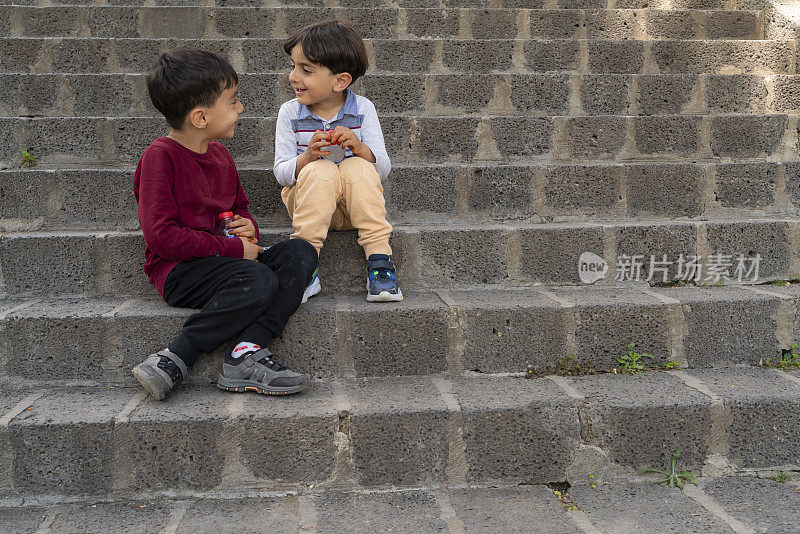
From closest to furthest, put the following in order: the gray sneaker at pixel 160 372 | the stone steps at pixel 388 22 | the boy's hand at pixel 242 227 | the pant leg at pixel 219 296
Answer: the gray sneaker at pixel 160 372
the pant leg at pixel 219 296
the boy's hand at pixel 242 227
the stone steps at pixel 388 22

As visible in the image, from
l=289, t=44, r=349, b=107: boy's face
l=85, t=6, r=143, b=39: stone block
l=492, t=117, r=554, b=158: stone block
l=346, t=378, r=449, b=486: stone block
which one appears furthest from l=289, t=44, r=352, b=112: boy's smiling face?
l=85, t=6, r=143, b=39: stone block

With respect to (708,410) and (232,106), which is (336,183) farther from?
(708,410)

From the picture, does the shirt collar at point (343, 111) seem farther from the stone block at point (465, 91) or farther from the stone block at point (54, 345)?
the stone block at point (54, 345)

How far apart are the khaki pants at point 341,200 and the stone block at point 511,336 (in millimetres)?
421

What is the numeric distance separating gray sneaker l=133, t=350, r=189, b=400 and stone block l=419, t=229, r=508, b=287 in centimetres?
96

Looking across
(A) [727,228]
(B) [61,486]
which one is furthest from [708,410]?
(B) [61,486]

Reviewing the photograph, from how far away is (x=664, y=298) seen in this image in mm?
2252

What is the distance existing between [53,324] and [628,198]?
2259mm

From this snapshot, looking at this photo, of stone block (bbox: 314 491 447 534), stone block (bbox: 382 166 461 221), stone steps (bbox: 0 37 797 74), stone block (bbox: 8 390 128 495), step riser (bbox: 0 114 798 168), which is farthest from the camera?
stone steps (bbox: 0 37 797 74)

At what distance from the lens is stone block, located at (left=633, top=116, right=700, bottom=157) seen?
2842 mm

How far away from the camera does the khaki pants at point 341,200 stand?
2.20 m

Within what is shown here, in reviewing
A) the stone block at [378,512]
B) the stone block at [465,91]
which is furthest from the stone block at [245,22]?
the stone block at [378,512]

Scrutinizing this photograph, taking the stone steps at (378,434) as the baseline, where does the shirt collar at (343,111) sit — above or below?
above

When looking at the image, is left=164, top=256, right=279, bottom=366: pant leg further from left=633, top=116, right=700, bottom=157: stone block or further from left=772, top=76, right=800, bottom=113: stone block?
left=772, top=76, right=800, bottom=113: stone block
